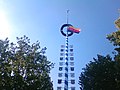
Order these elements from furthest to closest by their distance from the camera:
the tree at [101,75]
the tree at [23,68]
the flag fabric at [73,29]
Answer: the flag fabric at [73,29], the tree at [101,75], the tree at [23,68]

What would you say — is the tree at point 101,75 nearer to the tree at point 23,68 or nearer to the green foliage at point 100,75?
the green foliage at point 100,75

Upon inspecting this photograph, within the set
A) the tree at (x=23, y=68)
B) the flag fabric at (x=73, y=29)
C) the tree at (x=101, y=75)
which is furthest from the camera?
the flag fabric at (x=73, y=29)

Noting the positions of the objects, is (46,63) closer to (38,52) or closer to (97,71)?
(38,52)

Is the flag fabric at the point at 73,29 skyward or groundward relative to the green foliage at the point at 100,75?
skyward

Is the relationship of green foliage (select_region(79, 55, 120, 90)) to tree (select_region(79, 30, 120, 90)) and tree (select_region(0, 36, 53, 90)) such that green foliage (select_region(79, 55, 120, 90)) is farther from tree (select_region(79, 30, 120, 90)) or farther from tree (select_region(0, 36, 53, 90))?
tree (select_region(0, 36, 53, 90))

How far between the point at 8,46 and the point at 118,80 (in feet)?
47.5

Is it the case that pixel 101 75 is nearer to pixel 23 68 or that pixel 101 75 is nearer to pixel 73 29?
pixel 23 68

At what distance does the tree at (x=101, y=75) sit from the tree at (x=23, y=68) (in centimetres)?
727

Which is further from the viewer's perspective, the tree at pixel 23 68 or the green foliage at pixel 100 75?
the green foliage at pixel 100 75

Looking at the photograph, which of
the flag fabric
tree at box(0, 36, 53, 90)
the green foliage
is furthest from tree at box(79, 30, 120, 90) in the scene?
the flag fabric

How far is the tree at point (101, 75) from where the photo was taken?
3700 cm

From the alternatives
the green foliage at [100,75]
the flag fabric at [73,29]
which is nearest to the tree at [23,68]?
the green foliage at [100,75]

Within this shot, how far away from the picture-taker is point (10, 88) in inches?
1172

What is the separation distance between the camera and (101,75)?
125 ft
